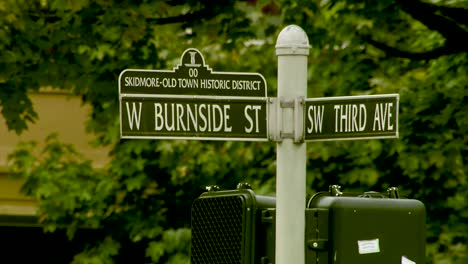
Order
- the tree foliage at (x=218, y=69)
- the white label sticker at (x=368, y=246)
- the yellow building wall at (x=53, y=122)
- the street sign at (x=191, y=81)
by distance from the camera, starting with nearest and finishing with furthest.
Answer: the white label sticker at (x=368, y=246), the street sign at (x=191, y=81), the tree foliage at (x=218, y=69), the yellow building wall at (x=53, y=122)

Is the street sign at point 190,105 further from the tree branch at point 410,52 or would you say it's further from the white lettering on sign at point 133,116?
the tree branch at point 410,52

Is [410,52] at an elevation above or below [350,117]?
above

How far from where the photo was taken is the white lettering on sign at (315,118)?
557 centimetres

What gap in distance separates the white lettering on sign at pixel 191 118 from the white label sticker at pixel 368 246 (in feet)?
2.39

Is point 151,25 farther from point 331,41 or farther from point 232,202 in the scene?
point 232,202

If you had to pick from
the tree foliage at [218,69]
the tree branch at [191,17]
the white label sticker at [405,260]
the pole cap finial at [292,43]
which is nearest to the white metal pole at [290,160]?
the pole cap finial at [292,43]

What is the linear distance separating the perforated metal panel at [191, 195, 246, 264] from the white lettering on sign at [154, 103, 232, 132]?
315 mm

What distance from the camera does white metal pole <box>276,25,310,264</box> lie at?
215 inches

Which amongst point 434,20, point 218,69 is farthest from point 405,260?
point 218,69

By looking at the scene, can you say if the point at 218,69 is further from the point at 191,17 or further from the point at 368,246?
the point at 368,246

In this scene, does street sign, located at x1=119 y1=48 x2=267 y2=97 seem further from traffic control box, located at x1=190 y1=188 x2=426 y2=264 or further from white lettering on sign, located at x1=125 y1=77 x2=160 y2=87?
traffic control box, located at x1=190 y1=188 x2=426 y2=264

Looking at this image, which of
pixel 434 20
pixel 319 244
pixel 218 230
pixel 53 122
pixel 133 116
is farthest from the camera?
pixel 53 122

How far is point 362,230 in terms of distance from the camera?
557 centimetres

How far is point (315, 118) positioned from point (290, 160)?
212 mm
